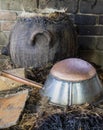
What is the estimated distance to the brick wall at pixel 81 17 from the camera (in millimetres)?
2432

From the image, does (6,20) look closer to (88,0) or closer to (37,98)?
(88,0)

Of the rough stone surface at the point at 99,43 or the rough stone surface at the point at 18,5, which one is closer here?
the rough stone surface at the point at 18,5

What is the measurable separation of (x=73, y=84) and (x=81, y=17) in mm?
991

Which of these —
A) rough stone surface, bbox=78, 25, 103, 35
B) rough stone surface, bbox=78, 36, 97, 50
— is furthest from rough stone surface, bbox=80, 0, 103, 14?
rough stone surface, bbox=78, 36, 97, 50

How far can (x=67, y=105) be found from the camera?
1646 millimetres

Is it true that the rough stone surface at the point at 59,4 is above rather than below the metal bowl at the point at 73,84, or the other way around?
above

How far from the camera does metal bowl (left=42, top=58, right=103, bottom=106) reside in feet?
5.37

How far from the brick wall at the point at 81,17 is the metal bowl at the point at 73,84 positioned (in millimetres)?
843

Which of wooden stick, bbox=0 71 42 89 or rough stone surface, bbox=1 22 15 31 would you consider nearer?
wooden stick, bbox=0 71 42 89

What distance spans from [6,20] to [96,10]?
2.46 ft

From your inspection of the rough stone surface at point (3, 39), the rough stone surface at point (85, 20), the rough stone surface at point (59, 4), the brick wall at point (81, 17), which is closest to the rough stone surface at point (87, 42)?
the brick wall at point (81, 17)

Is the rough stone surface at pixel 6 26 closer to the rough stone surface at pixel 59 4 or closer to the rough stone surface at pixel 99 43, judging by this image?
the rough stone surface at pixel 59 4

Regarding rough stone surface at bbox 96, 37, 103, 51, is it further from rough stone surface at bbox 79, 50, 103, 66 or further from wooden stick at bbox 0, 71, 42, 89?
wooden stick at bbox 0, 71, 42, 89

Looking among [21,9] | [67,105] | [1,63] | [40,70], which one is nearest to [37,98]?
[67,105]
